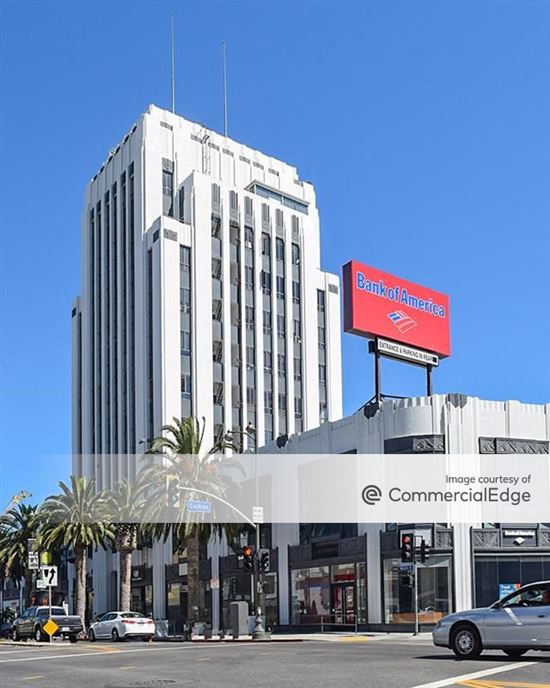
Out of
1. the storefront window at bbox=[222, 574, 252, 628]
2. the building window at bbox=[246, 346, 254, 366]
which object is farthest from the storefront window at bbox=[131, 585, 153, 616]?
the building window at bbox=[246, 346, 254, 366]

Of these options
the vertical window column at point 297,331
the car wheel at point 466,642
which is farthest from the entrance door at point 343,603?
the vertical window column at point 297,331

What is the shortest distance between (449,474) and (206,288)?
44.6 meters

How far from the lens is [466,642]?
22.7 metres

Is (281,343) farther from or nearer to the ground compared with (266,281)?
nearer to the ground

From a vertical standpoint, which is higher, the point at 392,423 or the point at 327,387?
the point at 327,387

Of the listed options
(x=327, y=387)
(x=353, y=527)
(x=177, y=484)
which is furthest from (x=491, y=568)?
(x=327, y=387)

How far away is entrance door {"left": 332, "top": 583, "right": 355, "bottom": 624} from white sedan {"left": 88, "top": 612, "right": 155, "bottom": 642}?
1072cm

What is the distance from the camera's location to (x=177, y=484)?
58.0m

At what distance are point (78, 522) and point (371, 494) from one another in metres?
22.1

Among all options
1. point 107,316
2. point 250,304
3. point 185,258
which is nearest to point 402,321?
point 185,258

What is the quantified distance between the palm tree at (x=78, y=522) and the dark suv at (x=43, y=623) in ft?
41.7

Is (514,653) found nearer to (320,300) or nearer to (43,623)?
(43,623)

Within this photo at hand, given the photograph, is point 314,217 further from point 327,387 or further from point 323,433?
point 323,433

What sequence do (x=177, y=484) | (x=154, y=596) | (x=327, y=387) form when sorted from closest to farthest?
1. (x=177, y=484)
2. (x=154, y=596)
3. (x=327, y=387)
